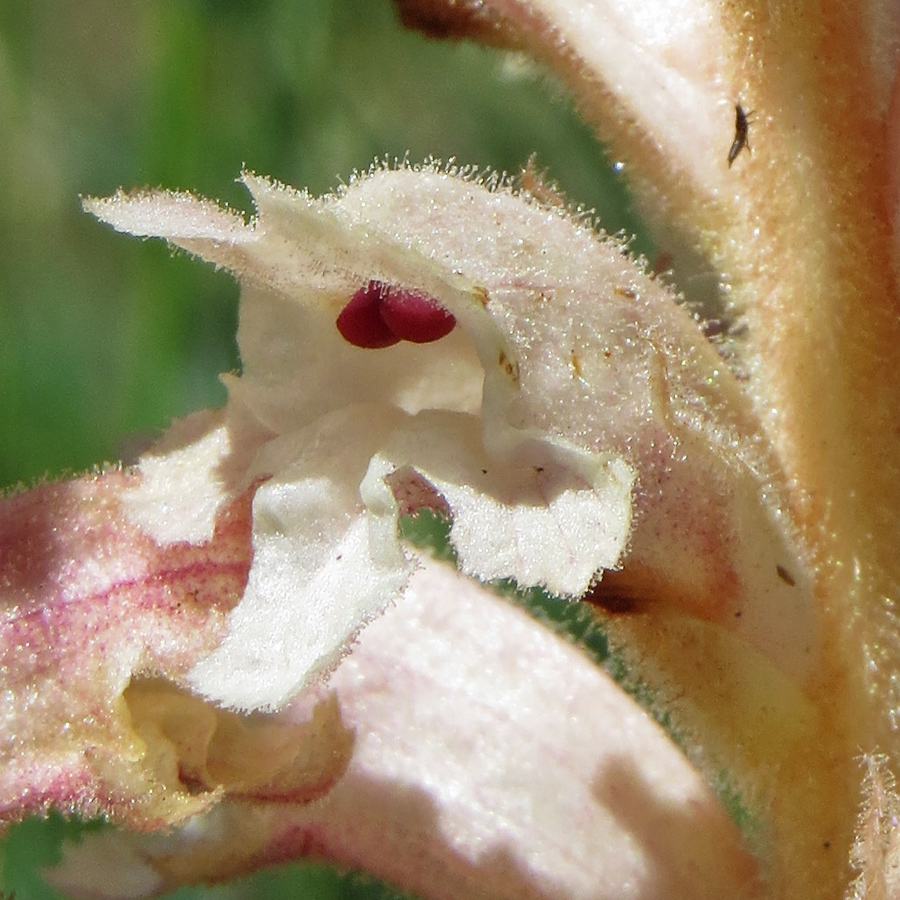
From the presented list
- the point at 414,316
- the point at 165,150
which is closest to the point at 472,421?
the point at 414,316

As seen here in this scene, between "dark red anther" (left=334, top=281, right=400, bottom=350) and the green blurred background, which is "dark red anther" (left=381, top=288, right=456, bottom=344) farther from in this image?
the green blurred background

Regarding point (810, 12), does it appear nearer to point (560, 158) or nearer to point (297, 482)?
point (297, 482)

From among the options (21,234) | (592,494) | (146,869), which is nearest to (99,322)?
(21,234)

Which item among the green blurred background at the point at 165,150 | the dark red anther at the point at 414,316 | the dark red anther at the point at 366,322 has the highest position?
the dark red anther at the point at 414,316

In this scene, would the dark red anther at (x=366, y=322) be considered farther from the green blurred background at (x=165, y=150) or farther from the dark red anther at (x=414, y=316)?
the green blurred background at (x=165, y=150)

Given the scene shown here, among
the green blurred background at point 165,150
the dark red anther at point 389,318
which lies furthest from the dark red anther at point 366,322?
the green blurred background at point 165,150

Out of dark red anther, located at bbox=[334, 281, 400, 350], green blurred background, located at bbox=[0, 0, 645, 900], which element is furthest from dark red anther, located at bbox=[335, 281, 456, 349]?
green blurred background, located at bbox=[0, 0, 645, 900]
